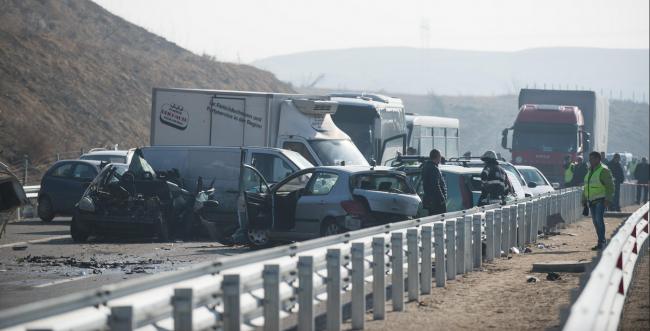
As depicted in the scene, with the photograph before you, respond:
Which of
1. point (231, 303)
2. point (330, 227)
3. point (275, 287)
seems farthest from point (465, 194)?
point (231, 303)

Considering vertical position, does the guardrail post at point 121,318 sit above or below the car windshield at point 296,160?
below

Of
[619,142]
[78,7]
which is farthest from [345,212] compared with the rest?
[619,142]

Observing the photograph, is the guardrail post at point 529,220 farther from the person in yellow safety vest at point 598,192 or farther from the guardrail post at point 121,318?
the guardrail post at point 121,318

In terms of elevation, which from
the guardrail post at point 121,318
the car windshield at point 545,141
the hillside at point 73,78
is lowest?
the guardrail post at point 121,318

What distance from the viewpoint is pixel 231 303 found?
532cm

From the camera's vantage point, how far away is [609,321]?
240 inches

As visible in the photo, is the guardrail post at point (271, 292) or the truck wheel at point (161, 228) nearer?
the guardrail post at point (271, 292)

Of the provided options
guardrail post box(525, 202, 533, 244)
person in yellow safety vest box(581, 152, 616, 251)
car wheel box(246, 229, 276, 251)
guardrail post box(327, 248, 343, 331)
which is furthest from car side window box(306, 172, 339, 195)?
guardrail post box(327, 248, 343, 331)

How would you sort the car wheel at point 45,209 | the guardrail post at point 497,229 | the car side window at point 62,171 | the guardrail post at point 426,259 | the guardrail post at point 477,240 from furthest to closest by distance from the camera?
the car wheel at point 45,209 < the car side window at point 62,171 < the guardrail post at point 497,229 < the guardrail post at point 477,240 < the guardrail post at point 426,259

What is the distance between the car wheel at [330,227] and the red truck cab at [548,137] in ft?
62.2

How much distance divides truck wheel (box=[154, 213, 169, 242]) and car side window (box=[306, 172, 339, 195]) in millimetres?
3422

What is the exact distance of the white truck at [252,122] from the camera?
2048 centimetres

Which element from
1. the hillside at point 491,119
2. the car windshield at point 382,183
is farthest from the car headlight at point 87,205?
the hillside at point 491,119

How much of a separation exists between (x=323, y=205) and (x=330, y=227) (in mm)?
384
